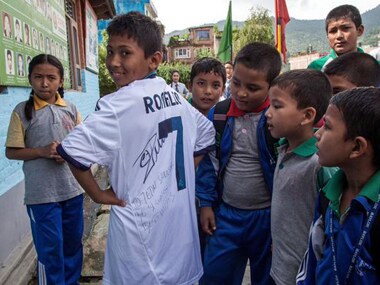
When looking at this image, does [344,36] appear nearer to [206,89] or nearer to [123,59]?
[206,89]

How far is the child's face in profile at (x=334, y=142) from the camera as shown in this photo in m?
1.23

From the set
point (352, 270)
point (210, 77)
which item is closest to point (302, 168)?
point (352, 270)

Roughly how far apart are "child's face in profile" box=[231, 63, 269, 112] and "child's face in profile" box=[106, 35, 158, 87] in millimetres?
550

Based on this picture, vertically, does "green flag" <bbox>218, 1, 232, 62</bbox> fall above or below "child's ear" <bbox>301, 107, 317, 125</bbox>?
above

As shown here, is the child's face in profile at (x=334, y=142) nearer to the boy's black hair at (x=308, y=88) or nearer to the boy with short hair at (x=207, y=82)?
the boy's black hair at (x=308, y=88)

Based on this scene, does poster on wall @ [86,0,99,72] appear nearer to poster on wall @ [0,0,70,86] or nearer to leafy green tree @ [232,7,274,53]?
poster on wall @ [0,0,70,86]

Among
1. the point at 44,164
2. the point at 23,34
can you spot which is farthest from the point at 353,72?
the point at 23,34

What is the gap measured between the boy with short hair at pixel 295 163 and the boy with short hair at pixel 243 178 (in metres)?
0.21

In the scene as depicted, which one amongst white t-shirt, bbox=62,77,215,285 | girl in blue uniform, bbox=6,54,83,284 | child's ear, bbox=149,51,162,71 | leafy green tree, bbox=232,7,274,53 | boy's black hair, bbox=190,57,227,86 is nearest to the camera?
white t-shirt, bbox=62,77,215,285

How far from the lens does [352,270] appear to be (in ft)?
3.71

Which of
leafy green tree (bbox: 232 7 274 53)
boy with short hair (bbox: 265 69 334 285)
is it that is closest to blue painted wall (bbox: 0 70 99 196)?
boy with short hair (bbox: 265 69 334 285)

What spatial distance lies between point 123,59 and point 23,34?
7.52ft

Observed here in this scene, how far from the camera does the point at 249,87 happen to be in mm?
1839

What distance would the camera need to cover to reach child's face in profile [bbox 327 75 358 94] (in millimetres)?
1809
